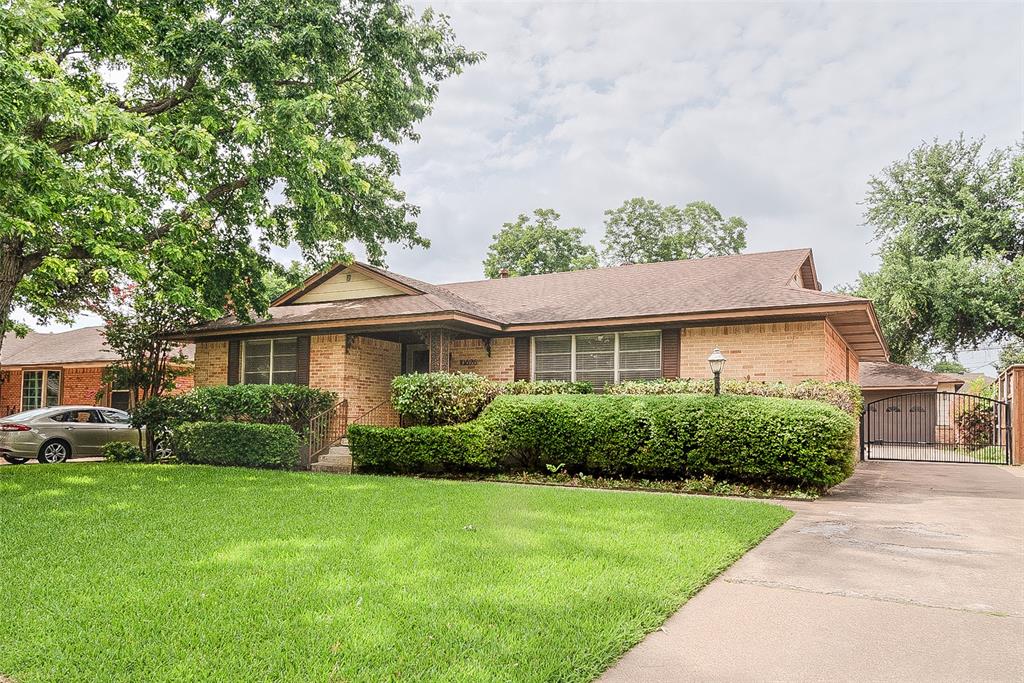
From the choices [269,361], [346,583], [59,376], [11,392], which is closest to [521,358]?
[269,361]

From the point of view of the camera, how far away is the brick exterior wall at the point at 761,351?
1313 cm

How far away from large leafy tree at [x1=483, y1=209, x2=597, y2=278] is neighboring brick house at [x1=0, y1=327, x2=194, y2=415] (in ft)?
61.2

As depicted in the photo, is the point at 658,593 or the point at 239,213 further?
the point at 239,213

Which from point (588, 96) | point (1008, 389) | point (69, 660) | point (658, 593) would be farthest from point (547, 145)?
point (69, 660)

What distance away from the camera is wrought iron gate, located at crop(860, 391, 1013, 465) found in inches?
735

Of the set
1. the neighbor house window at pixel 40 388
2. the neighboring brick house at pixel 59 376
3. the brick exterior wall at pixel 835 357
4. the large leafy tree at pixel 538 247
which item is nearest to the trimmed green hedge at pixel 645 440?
the brick exterior wall at pixel 835 357

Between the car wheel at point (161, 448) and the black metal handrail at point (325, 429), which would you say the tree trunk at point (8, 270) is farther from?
the black metal handrail at point (325, 429)

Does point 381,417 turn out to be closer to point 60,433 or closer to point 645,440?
point 60,433

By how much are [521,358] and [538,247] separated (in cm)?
2491

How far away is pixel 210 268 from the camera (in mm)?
14391

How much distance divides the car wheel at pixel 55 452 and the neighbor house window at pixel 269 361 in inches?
169

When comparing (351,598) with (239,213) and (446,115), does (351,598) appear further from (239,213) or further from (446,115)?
(446,115)

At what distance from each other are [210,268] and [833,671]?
14142 millimetres

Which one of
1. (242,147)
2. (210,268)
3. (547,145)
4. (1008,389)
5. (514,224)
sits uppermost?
(514,224)
